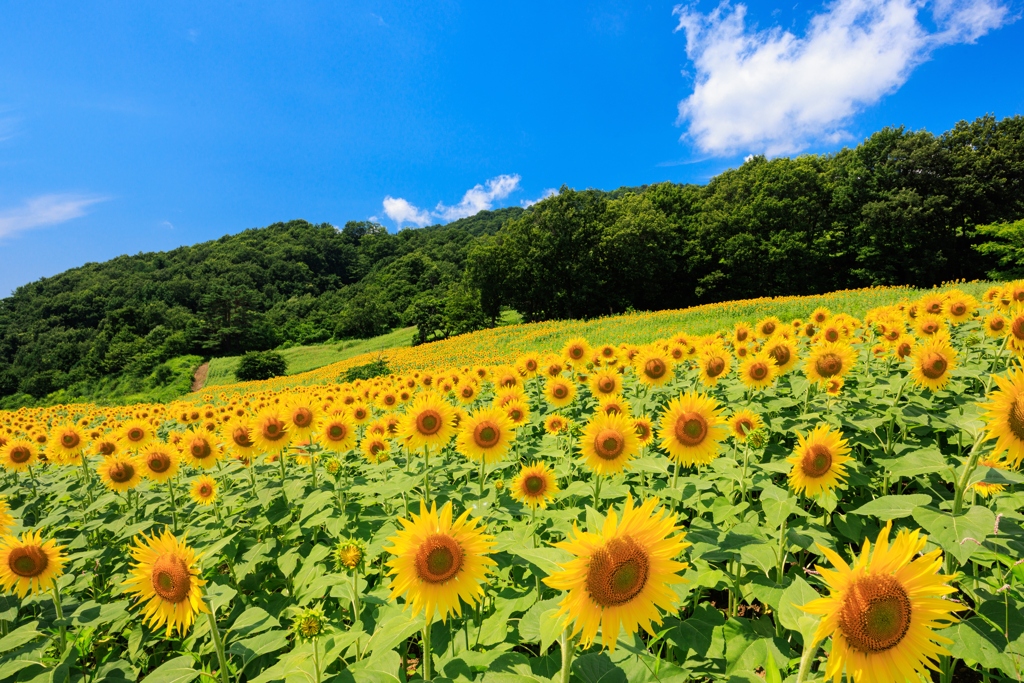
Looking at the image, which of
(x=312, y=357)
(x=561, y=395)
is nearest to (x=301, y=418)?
(x=561, y=395)

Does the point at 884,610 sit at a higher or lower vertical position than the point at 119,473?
higher

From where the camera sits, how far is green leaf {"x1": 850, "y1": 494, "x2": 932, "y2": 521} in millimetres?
1735

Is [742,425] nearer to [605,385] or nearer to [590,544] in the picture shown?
[605,385]

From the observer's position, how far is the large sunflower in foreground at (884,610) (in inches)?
44.9

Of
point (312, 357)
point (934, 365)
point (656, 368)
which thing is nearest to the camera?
point (934, 365)

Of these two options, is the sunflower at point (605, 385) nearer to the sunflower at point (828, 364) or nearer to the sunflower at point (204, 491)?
the sunflower at point (828, 364)

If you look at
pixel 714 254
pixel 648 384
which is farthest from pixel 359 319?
pixel 648 384

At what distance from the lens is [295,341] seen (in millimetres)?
74438

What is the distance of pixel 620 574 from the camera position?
4.47 feet

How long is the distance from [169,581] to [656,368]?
3895 millimetres

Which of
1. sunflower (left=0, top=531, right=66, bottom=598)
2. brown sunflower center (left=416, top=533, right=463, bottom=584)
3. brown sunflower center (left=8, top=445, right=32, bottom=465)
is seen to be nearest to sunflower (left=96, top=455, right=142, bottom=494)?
sunflower (left=0, top=531, right=66, bottom=598)

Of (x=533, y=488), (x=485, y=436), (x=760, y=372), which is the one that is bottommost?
(x=533, y=488)

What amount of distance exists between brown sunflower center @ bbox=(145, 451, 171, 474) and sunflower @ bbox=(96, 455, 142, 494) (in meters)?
0.14

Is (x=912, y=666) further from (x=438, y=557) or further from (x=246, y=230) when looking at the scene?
(x=246, y=230)
